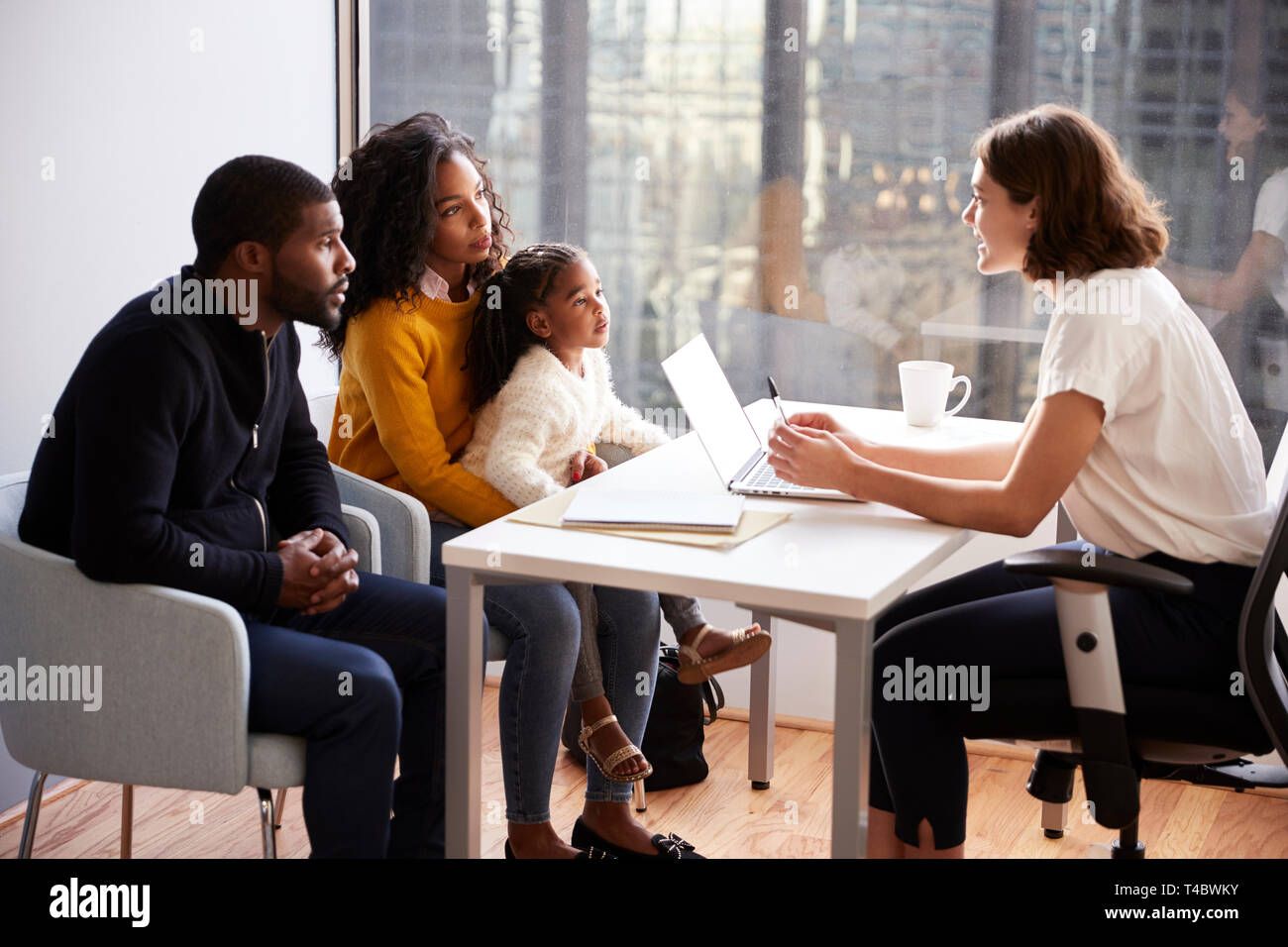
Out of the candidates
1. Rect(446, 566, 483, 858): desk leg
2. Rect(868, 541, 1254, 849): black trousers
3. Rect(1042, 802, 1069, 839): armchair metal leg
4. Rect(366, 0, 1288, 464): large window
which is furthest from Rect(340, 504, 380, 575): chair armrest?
Rect(1042, 802, 1069, 839): armchair metal leg

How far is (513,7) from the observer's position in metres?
3.18

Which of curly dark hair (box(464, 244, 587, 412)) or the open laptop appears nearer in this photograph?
the open laptop

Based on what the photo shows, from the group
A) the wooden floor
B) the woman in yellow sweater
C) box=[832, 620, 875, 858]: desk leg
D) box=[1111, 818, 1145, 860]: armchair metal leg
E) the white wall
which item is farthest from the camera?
the wooden floor

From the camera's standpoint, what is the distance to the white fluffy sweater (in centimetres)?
225

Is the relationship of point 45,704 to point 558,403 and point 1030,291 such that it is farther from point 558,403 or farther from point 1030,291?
point 1030,291

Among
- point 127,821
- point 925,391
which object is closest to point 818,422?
point 925,391

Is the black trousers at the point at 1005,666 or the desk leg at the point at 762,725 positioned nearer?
the black trousers at the point at 1005,666

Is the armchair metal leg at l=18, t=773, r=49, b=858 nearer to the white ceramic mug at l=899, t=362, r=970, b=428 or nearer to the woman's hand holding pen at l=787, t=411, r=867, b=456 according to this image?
the woman's hand holding pen at l=787, t=411, r=867, b=456

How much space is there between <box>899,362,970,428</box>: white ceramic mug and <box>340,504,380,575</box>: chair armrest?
1029 millimetres

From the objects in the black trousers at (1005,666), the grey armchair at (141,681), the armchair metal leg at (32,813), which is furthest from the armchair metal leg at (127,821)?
the black trousers at (1005,666)

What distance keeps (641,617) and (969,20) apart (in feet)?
4.82

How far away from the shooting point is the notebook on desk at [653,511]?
1870 millimetres

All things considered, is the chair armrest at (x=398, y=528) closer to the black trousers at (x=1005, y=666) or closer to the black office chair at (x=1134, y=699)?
the black trousers at (x=1005, y=666)

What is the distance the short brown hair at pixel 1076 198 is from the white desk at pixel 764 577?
426mm
